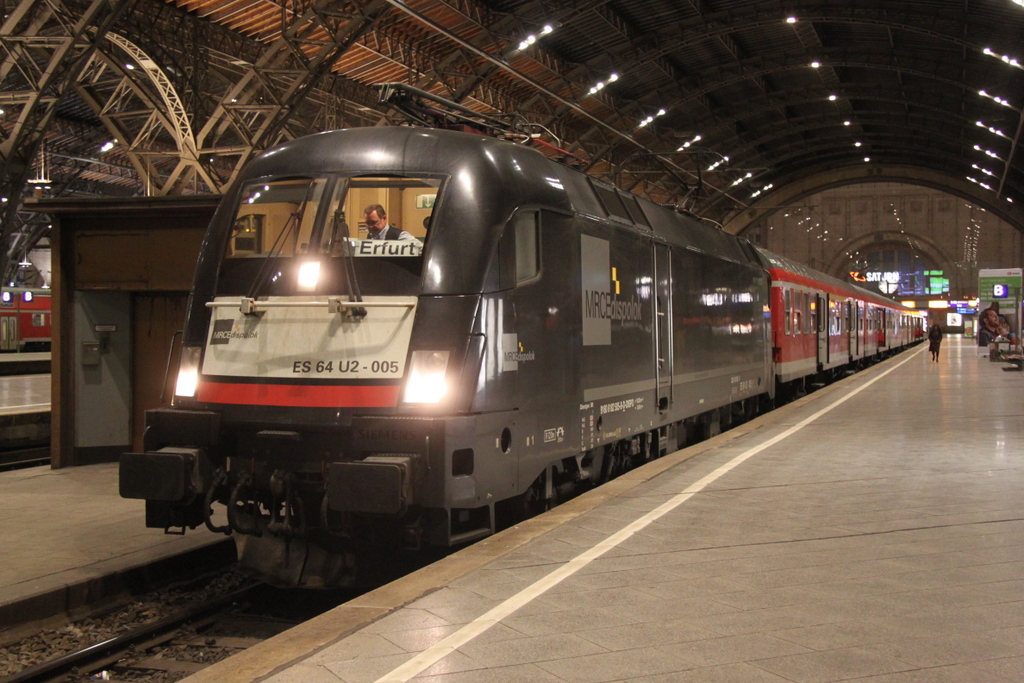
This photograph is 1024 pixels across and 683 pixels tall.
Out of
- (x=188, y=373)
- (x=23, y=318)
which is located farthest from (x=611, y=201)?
(x=23, y=318)

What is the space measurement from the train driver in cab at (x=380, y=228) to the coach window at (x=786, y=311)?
44.9 ft

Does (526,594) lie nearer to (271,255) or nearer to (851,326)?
(271,255)

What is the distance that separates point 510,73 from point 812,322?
11.6 metres

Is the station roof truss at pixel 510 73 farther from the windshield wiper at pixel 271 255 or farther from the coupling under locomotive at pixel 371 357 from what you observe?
the windshield wiper at pixel 271 255

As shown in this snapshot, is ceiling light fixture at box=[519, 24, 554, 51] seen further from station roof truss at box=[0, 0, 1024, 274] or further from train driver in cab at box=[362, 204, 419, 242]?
train driver in cab at box=[362, 204, 419, 242]

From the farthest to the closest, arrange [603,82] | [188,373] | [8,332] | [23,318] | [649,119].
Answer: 1. [23,318]
2. [8,332]
3. [649,119]
4. [603,82]
5. [188,373]

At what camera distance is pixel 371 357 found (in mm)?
6883

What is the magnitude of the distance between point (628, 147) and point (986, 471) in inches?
1280

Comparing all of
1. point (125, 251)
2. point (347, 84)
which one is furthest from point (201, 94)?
point (125, 251)

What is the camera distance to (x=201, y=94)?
2348cm

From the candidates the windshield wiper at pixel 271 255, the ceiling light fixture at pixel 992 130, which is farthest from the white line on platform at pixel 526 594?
the ceiling light fixture at pixel 992 130

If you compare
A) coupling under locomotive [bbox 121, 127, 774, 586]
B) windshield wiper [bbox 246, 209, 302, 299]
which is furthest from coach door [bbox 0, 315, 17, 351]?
windshield wiper [bbox 246, 209, 302, 299]

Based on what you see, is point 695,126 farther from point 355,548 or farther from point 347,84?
point 355,548

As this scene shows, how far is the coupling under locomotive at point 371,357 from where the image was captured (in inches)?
266
